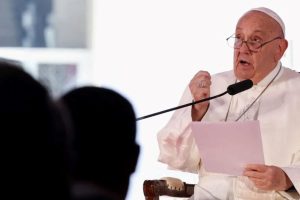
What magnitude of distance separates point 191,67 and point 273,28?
169 cm

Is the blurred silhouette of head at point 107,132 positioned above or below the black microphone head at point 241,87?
above

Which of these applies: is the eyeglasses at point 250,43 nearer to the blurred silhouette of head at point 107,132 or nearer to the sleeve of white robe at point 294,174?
the sleeve of white robe at point 294,174

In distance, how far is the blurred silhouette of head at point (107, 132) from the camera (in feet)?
3.12

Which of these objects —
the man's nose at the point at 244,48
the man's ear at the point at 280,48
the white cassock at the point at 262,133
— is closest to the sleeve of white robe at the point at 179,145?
the white cassock at the point at 262,133

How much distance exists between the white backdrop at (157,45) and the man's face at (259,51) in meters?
1.57

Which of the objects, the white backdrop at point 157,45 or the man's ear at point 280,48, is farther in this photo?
the white backdrop at point 157,45

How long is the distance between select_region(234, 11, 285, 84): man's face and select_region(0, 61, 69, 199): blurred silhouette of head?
2292 mm

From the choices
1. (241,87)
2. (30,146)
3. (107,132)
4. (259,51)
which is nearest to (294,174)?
(241,87)

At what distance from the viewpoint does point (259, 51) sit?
2973 millimetres

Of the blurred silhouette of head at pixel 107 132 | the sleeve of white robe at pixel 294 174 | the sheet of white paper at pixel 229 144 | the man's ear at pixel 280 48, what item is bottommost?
the sleeve of white robe at pixel 294 174

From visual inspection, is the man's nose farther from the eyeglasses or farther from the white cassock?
the white cassock

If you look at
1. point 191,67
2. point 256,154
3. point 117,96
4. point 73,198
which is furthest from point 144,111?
point 73,198

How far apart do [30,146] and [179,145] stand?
2292mm

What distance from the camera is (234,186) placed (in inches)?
115
